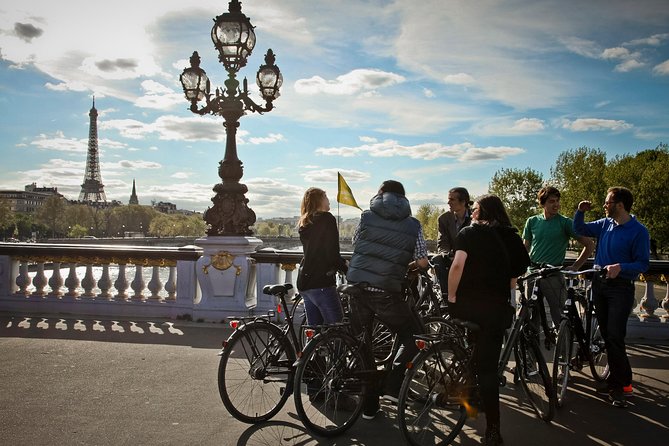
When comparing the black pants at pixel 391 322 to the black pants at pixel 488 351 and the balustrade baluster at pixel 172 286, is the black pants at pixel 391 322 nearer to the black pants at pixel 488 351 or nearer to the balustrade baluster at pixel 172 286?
the black pants at pixel 488 351

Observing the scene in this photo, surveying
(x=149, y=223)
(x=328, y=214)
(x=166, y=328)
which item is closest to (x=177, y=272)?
(x=166, y=328)

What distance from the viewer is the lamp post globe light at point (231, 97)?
975cm

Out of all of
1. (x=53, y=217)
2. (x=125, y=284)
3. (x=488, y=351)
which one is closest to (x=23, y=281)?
(x=125, y=284)

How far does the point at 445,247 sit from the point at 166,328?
4.45 metres

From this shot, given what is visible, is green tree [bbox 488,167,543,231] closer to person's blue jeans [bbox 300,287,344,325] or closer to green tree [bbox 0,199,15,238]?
person's blue jeans [bbox 300,287,344,325]

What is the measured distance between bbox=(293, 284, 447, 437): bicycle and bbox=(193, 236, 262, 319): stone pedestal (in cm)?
487

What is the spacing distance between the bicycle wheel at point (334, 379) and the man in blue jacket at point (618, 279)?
2.49m

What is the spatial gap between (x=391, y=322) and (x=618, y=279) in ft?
7.80

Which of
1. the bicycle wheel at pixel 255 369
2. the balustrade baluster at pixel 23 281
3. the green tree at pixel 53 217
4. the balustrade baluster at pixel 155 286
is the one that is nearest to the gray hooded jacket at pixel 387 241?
the bicycle wheel at pixel 255 369

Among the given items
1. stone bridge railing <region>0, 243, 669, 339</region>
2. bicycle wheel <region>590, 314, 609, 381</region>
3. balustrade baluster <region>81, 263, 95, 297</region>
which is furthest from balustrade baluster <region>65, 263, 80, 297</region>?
bicycle wheel <region>590, 314, 609, 381</region>

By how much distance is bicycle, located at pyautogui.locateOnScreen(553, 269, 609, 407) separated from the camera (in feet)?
17.1

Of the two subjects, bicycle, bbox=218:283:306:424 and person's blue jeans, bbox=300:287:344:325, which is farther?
person's blue jeans, bbox=300:287:344:325

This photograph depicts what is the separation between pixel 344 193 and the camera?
8.88 metres

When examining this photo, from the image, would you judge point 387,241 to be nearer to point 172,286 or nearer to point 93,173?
point 172,286
